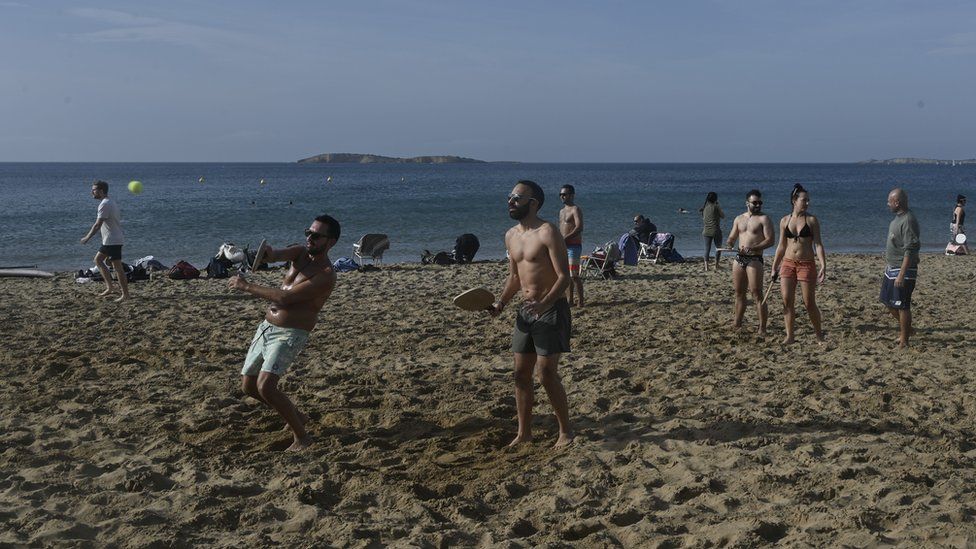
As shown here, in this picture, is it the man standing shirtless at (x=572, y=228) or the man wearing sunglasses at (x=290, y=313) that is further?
the man standing shirtless at (x=572, y=228)

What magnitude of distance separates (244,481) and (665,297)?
774 centimetres

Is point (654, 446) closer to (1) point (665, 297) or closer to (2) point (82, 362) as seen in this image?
(2) point (82, 362)

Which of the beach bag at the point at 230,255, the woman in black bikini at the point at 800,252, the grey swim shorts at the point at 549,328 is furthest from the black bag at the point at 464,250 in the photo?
the grey swim shorts at the point at 549,328

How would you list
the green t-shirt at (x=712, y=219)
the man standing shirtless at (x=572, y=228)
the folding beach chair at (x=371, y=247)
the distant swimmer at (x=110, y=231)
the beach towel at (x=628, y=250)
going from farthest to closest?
the folding beach chair at (x=371, y=247) → the beach towel at (x=628, y=250) → the green t-shirt at (x=712, y=219) → the distant swimmer at (x=110, y=231) → the man standing shirtless at (x=572, y=228)

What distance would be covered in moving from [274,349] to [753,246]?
5.20 meters

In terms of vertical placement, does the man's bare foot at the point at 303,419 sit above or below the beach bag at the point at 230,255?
below

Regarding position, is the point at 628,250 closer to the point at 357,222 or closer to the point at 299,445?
the point at 299,445

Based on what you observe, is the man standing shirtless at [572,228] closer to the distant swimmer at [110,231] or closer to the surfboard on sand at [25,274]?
the distant swimmer at [110,231]

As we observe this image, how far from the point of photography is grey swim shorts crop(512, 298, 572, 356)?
196 inches

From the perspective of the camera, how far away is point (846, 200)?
51688mm

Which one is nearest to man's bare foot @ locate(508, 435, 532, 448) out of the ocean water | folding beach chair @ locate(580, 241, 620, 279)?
folding beach chair @ locate(580, 241, 620, 279)

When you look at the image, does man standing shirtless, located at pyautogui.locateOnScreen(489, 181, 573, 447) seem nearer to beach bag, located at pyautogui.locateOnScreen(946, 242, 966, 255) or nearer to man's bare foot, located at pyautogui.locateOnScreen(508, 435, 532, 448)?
man's bare foot, located at pyautogui.locateOnScreen(508, 435, 532, 448)

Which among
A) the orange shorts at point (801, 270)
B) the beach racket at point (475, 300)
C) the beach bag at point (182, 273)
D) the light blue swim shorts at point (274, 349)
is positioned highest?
the beach racket at point (475, 300)

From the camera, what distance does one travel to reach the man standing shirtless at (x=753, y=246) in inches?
333
